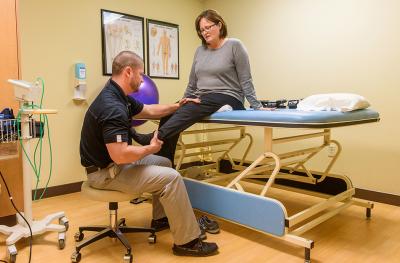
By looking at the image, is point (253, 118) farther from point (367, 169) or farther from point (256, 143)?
point (256, 143)

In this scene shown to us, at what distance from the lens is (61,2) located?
2.86m

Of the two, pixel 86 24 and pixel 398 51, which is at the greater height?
pixel 86 24

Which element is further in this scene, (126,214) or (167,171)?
(126,214)

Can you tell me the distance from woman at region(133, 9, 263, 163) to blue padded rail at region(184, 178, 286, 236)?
343mm

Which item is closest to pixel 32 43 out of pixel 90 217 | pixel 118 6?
pixel 118 6

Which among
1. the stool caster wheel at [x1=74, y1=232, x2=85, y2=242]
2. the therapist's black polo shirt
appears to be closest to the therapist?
the therapist's black polo shirt

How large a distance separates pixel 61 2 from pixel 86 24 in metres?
0.27

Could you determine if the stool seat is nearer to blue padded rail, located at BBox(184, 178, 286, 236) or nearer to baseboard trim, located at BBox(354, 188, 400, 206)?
blue padded rail, located at BBox(184, 178, 286, 236)

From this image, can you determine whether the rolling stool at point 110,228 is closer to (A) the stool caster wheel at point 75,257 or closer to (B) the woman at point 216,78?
(A) the stool caster wheel at point 75,257

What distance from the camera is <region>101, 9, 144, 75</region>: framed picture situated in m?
3.14

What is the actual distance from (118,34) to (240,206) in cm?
215

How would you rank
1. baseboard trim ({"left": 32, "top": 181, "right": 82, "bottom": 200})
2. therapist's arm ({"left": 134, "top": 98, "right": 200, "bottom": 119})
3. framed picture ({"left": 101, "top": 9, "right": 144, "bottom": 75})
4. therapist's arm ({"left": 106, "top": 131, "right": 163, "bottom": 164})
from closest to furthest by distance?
therapist's arm ({"left": 106, "top": 131, "right": 163, "bottom": 164})
therapist's arm ({"left": 134, "top": 98, "right": 200, "bottom": 119})
baseboard trim ({"left": 32, "top": 181, "right": 82, "bottom": 200})
framed picture ({"left": 101, "top": 9, "right": 144, "bottom": 75})

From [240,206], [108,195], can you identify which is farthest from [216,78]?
[108,195]

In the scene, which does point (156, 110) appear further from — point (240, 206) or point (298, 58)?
point (298, 58)
